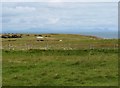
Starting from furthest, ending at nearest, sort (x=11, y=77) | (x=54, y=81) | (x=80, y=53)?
(x=80, y=53), (x=11, y=77), (x=54, y=81)

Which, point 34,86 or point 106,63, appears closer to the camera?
point 34,86

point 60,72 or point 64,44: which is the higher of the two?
point 64,44

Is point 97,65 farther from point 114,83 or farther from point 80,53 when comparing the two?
point 80,53

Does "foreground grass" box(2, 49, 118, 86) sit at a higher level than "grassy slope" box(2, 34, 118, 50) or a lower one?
lower

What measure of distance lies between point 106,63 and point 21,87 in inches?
399

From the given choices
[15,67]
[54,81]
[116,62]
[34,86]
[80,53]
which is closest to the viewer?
[34,86]

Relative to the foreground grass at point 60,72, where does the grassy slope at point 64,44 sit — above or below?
above

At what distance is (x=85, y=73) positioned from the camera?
22438mm

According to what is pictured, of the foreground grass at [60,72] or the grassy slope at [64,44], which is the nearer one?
the foreground grass at [60,72]

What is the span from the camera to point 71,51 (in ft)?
116

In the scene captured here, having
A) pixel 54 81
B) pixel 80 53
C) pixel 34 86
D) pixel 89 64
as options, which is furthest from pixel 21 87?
pixel 80 53

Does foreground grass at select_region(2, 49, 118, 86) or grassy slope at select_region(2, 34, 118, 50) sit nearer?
foreground grass at select_region(2, 49, 118, 86)

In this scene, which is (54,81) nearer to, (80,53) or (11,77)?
(11,77)

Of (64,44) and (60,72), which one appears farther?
(64,44)
